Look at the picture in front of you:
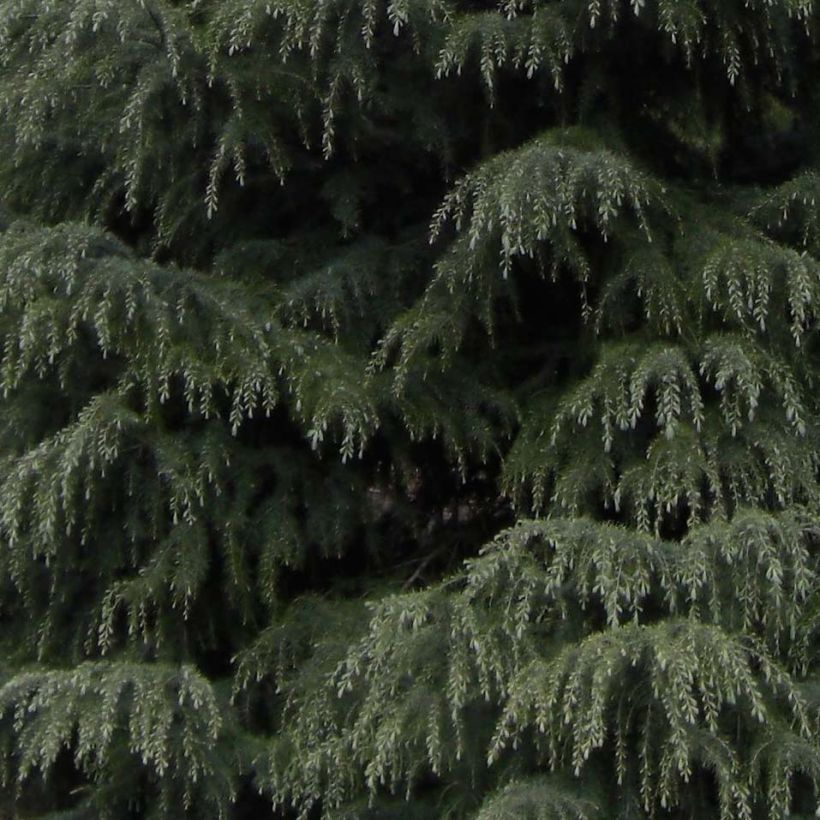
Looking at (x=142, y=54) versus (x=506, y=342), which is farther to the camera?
(x=506, y=342)

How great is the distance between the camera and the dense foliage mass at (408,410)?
2.75 meters

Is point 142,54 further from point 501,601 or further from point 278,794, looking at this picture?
point 278,794

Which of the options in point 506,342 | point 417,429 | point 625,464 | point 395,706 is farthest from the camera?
point 506,342

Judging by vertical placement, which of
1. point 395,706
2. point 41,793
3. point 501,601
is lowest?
point 41,793

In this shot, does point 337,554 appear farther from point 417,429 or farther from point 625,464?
point 625,464

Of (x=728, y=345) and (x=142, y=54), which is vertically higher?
(x=142, y=54)

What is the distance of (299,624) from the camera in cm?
335

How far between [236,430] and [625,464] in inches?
38.8

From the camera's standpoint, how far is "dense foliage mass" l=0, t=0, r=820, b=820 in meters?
2.75

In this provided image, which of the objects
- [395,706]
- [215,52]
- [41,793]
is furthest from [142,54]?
[41,793]

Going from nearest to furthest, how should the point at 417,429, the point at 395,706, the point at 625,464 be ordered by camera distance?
the point at 395,706 → the point at 625,464 → the point at 417,429

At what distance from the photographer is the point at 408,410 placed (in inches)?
129

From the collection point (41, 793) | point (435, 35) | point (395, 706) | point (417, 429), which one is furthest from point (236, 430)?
point (41, 793)

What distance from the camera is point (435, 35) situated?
325cm
